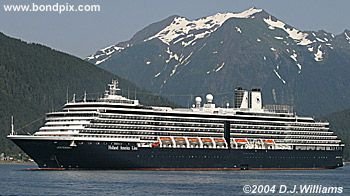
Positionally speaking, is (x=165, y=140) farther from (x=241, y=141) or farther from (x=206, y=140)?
(x=241, y=141)

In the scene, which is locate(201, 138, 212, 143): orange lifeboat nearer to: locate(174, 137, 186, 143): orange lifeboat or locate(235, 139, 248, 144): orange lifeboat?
locate(174, 137, 186, 143): orange lifeboat

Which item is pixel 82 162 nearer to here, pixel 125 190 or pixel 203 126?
pixel 203 126

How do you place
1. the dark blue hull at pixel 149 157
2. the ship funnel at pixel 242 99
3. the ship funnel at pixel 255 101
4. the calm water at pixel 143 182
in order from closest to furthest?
the calm water at pixel 143 182, the dark blue hull at pixel 149 157, the ship funnel at pixel 255 101, the ship funnel at pixel 242 99

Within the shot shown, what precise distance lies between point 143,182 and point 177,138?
37.2 metres

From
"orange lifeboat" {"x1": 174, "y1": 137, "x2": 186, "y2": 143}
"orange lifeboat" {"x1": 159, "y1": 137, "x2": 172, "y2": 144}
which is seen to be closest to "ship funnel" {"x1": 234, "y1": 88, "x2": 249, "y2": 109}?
"orange lifeboat" {"x1": 174, "y1": 137, "x2": 186, "y2": 143}

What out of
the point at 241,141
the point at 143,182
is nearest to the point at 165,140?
the point at 241,141

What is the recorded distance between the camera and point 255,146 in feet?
566

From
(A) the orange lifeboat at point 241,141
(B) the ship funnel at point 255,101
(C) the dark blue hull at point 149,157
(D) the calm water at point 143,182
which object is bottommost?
(D) the calm water at point 143,182

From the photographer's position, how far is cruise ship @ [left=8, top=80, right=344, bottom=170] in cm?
14975

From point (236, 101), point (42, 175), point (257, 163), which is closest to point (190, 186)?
point (42, 175)

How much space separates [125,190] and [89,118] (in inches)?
1671

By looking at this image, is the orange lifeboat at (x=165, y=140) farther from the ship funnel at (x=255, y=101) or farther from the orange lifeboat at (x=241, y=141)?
the ship funnel at (x=255, y=101)

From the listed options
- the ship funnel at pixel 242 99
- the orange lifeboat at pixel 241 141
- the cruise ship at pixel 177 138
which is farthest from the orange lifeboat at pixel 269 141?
the ship funnel at pixel 242 99

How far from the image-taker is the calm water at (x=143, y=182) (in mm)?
110062
